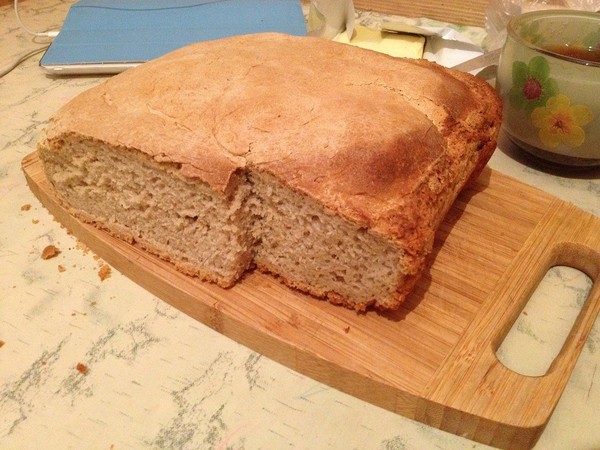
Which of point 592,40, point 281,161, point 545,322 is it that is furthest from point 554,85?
point 281,161

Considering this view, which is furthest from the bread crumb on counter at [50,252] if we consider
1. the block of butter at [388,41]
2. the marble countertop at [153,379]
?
the block of butter at [388,41]

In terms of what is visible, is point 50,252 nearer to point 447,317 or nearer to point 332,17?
point 447,317

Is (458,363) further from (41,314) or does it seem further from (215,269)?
(41,314)

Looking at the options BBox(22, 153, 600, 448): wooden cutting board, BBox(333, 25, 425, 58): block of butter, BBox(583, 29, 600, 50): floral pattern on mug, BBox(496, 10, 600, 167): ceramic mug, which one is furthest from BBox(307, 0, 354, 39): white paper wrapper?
BBox(22, 153, 600, 448): wooden cutting board

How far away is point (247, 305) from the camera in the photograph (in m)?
1.48

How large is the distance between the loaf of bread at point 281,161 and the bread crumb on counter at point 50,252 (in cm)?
13

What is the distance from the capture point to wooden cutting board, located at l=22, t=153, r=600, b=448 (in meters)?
1.25

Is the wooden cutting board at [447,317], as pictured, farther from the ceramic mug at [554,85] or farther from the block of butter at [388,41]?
the block of butter at [388,41]

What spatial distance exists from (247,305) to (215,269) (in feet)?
0.50

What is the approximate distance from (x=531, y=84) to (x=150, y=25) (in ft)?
6.18

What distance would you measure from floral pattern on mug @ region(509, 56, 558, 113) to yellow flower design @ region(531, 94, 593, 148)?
0.03 meters

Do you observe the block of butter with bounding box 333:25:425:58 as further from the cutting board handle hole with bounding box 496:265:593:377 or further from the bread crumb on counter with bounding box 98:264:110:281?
the bread crumb on counter with bounding box 98:264:110:281

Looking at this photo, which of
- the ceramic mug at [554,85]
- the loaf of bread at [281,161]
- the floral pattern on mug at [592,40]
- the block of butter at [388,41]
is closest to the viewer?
the loaf of bread at [281,161]

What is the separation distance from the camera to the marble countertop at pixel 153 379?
→ 1.25m
